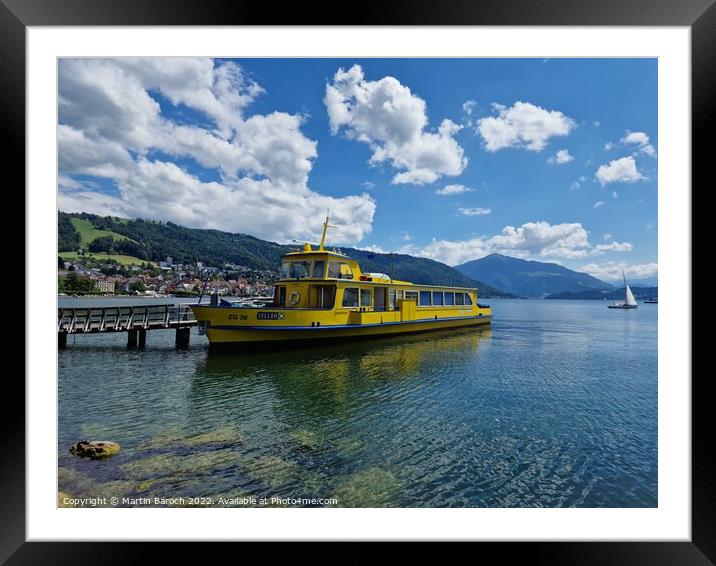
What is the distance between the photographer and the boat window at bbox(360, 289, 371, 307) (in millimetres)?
12016

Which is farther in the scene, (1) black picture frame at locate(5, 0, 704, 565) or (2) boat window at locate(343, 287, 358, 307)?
(2) boat window at locate(343, 287, 358, 307)

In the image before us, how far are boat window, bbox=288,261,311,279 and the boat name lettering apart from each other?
1.80 m

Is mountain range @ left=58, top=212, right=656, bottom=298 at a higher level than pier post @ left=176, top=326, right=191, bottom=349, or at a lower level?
higher

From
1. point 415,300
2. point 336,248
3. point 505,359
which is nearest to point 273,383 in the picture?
point 336,248

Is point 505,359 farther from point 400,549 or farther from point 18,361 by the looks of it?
point 18,361

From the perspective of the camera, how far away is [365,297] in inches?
482

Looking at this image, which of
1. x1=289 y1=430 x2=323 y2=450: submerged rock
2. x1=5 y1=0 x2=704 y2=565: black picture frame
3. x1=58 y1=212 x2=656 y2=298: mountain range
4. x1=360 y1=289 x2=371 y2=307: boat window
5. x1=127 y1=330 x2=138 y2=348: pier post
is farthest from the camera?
x1=360 y1=289 x2=371 y2=307: boat window

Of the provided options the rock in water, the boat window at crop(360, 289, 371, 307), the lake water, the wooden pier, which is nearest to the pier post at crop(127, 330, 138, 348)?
the wooden pier

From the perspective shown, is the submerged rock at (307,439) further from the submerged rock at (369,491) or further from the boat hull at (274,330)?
the boat hull at (274,330)

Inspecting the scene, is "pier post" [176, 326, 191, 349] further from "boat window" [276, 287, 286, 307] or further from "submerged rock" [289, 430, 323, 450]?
"submerged rock" [289, 430, 323, 450]

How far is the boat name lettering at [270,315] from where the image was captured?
952 cm

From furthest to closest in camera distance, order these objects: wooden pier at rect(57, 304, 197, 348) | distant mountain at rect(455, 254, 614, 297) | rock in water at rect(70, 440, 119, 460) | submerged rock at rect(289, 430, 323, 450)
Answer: distant mountain at rect(455, 254, 614, 297), wooden pier at rect(57, 304, 197, 348), submerged rock at rect(289, 430, 323, 450), rock in water at rect(70, 440, 119, 460)
